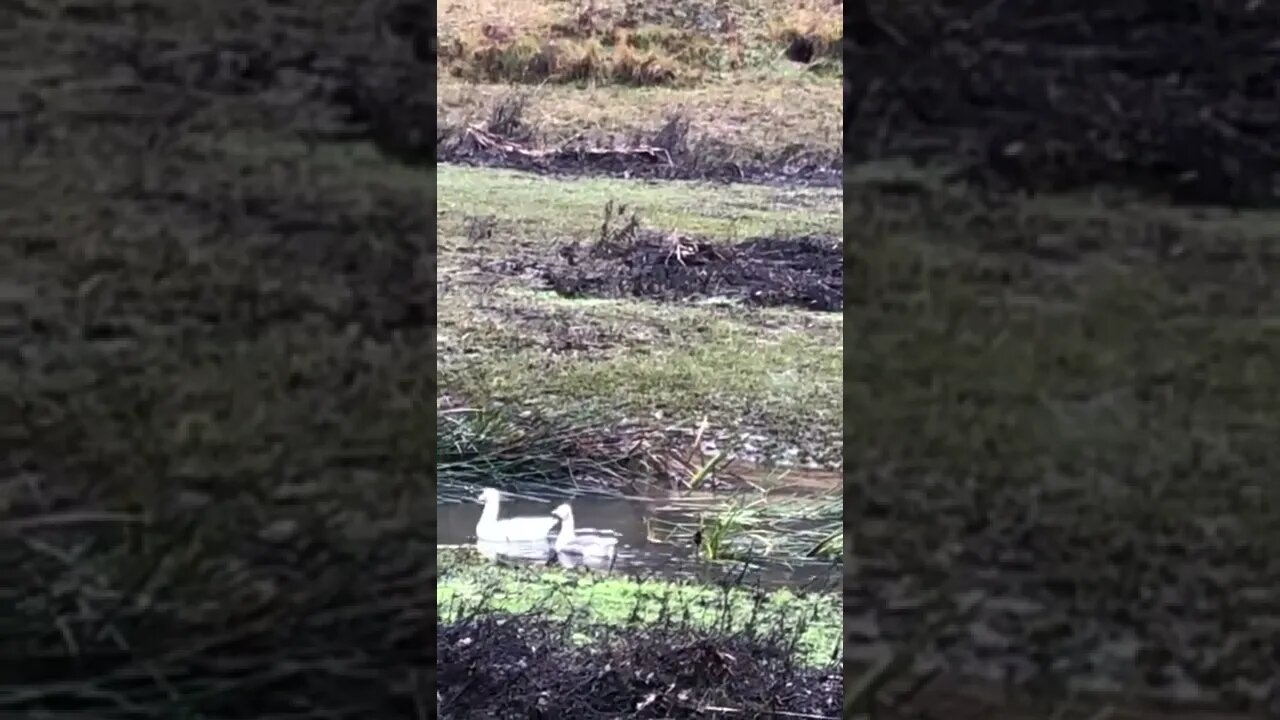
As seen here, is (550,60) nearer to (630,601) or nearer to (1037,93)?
(630,601)

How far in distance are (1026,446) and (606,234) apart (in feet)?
3.04

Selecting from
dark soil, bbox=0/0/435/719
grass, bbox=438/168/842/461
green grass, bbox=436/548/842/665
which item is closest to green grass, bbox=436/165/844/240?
grass, bbox=438/168/842/461

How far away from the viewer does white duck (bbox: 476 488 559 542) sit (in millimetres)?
1584

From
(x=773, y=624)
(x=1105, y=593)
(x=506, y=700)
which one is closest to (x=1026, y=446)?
(x=1105, y=593)

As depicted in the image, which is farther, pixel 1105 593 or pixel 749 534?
pixel 749 534

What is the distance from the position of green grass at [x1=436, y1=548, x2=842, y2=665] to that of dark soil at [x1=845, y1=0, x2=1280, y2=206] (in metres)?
0.76

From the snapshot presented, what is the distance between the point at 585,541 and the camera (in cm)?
159

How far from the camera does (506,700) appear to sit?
1.43 meters

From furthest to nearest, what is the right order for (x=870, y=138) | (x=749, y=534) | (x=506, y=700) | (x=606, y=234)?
(x=606, y=234)
(x=749, y=534)
(x=506, y=700)
(x=870, y=138)

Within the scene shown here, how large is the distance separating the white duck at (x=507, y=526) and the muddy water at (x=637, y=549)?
0.01m

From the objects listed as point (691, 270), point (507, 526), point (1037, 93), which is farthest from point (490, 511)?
point (1037, 93)

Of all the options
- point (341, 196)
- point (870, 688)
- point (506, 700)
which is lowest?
point (506, 700)

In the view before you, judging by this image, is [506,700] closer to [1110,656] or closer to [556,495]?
[556,495]

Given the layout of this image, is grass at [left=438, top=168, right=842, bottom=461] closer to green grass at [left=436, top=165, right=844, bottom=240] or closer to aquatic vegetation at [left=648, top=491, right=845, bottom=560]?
green grass at [left=436, top=165, right=844, bottom=240]
